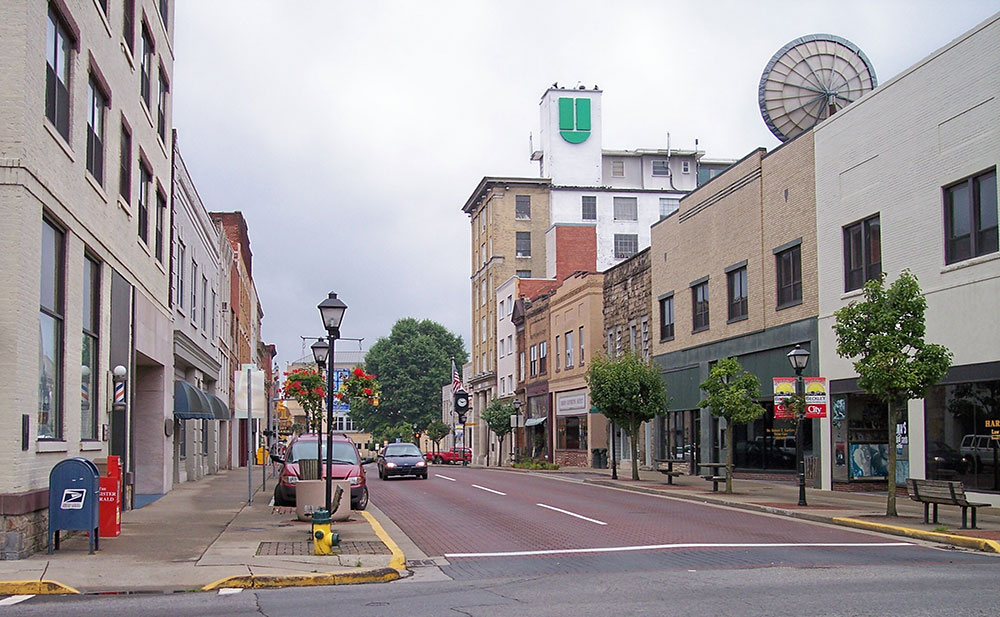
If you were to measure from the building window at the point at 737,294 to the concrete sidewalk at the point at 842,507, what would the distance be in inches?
212

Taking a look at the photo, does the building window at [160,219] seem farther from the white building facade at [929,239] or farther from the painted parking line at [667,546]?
the white building facade at [929,239]

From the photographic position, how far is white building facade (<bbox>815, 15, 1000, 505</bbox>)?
69.9 ft

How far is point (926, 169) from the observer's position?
23375mm

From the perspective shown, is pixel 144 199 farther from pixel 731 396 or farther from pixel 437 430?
pixel 437 430

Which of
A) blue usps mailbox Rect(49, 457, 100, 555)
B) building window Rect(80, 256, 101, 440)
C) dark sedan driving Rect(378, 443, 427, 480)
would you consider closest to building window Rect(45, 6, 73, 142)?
building window Rect(80, 256, 101, 440)

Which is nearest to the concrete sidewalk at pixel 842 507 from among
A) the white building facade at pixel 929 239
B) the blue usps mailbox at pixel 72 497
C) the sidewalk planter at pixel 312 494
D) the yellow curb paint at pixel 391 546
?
the white building facade at pixel 929 239

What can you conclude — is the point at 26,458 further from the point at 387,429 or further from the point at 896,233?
the point at 387,429

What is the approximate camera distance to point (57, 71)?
1491 centimetres

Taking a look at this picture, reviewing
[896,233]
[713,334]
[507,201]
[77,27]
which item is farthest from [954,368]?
[507,201]

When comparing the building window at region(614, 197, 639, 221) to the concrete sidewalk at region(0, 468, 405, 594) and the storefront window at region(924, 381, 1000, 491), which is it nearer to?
the storefront window at region(924, 381, 1000, 491)

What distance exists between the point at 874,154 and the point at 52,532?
68.5 ft

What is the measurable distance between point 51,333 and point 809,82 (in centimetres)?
2433

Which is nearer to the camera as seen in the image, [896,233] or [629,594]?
[629,594]

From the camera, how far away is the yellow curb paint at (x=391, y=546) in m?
13.2
